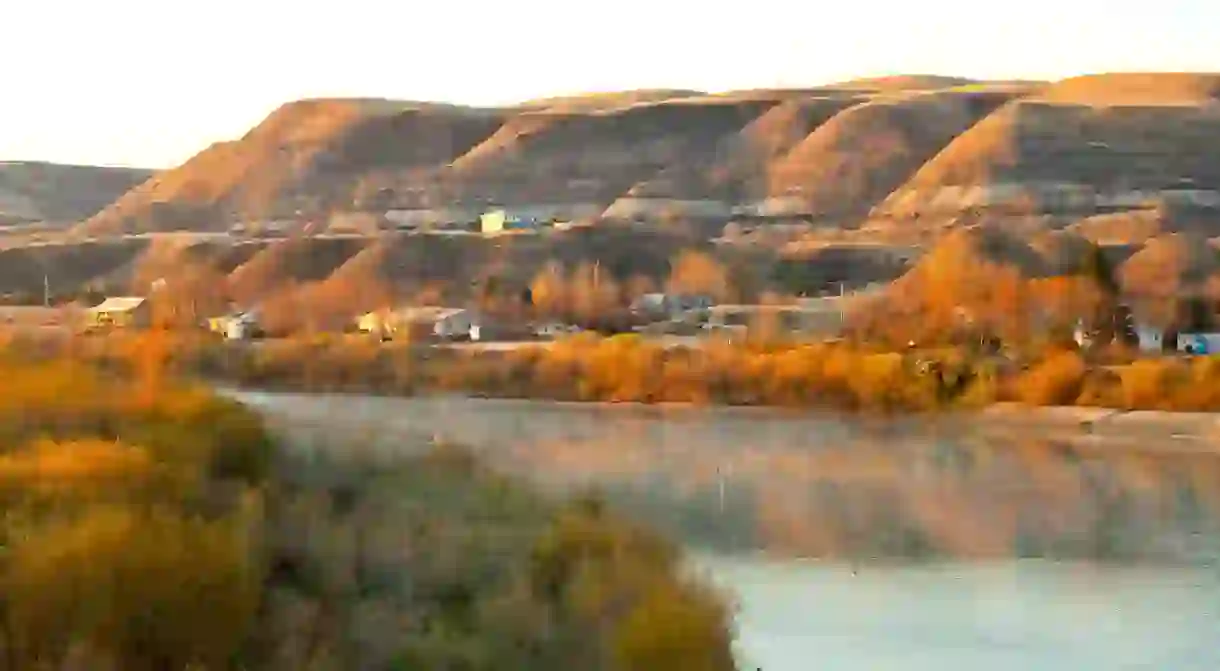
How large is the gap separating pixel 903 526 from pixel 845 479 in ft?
13.5

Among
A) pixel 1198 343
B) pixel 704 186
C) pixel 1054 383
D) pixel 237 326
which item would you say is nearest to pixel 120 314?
pixel 237 326

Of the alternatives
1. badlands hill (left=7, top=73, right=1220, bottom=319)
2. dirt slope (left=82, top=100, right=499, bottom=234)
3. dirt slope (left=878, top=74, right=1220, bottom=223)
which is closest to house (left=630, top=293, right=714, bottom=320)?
badlands hill (left=7, top=73, right=1220, bottom=319)

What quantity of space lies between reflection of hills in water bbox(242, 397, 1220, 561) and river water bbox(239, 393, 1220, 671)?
5 cm

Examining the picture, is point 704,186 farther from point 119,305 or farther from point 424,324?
point 424,324

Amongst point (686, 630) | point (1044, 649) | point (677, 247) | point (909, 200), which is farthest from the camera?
point (909, 200)

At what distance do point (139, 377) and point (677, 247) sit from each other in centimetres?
4439

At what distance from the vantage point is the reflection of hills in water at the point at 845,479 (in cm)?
1923

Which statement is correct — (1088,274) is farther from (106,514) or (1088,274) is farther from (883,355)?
(106,514)

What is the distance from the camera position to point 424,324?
156ft

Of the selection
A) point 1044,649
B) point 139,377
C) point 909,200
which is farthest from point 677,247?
point 1044,649

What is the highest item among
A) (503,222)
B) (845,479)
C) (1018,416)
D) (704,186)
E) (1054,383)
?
(704,186)

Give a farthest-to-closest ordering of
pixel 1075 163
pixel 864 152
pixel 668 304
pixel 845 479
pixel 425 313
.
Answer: pixel 864 152
pixel 1075 163
pixel 668 304
pixel 425 313
pixel 845 479

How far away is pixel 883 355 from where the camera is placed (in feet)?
123

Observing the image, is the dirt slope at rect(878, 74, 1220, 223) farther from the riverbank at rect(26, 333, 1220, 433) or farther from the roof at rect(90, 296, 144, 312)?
the riverbank at rect(26, 333, 1220, 433)
